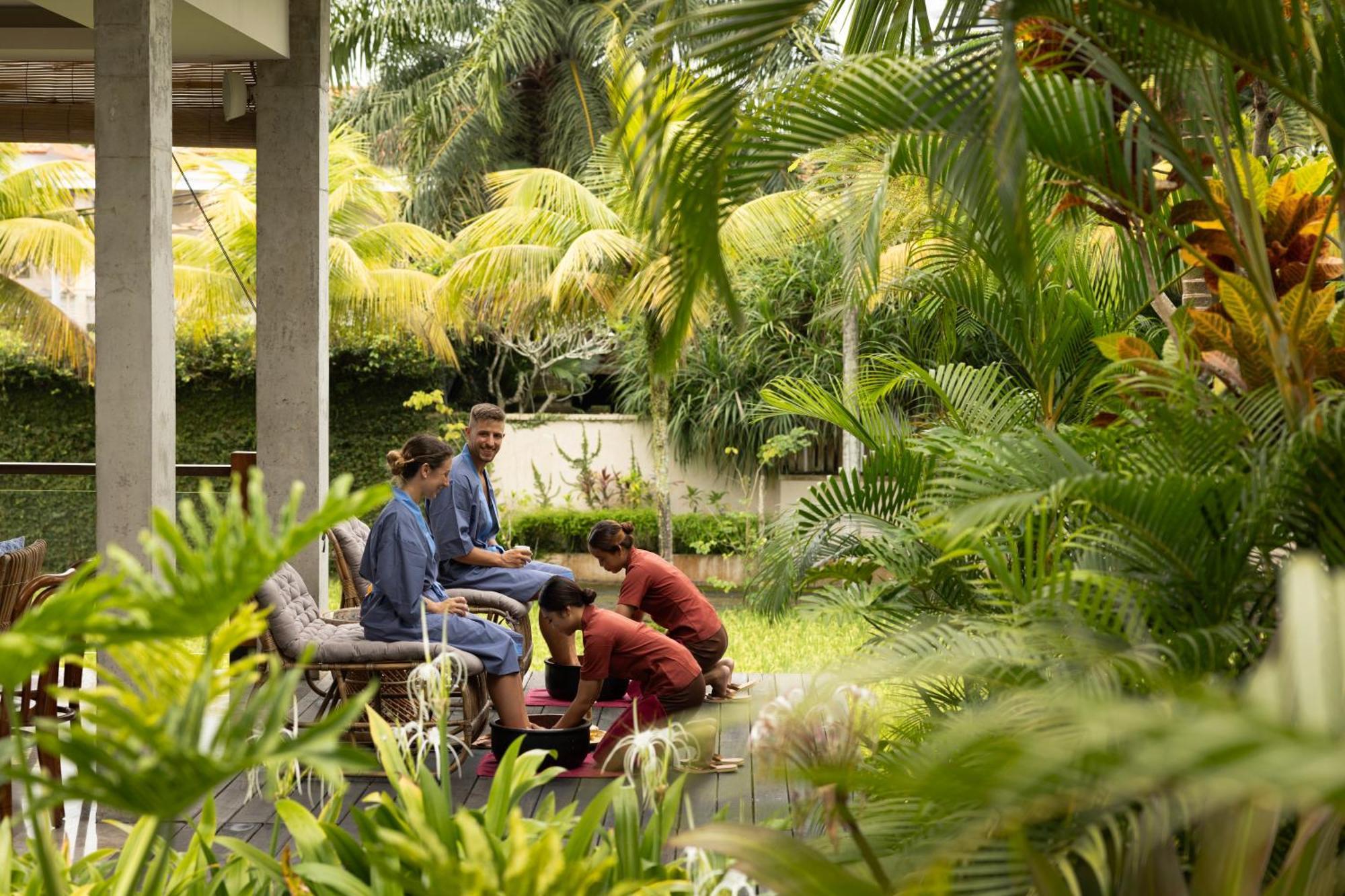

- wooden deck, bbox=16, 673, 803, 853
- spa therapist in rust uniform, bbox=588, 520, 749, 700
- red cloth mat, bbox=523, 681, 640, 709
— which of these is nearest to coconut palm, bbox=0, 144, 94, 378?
red cloth mat, bbox=523, 681, 640, 709

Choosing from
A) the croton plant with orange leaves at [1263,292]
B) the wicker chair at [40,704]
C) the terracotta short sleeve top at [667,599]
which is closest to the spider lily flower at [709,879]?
the croton plant with orange leaves at [1263,292]

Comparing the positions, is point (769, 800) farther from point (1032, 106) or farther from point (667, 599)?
point (1032, 106)

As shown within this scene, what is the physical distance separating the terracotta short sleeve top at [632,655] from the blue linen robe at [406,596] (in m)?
0.43

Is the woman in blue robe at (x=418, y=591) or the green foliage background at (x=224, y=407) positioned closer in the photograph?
the woman in blue robe at (x=418, y=591)

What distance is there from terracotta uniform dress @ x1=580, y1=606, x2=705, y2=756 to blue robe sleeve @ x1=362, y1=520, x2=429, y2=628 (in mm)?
746

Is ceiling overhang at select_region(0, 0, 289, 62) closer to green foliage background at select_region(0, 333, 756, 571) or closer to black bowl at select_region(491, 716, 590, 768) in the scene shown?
black bowl at select_region(491, 716, 590, 768)

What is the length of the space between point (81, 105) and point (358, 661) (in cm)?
586

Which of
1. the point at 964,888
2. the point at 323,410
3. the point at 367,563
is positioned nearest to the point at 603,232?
the point at 323,410

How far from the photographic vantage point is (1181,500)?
2.64m

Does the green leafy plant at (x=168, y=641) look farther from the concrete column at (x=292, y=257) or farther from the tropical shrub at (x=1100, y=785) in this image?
the concrete column at (x=292, y=257)

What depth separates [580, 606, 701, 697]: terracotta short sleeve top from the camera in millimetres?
5871

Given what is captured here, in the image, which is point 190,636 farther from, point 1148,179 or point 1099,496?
point 1148,179

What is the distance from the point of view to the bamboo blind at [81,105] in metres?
8.60

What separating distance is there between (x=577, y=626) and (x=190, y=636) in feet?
14.9
